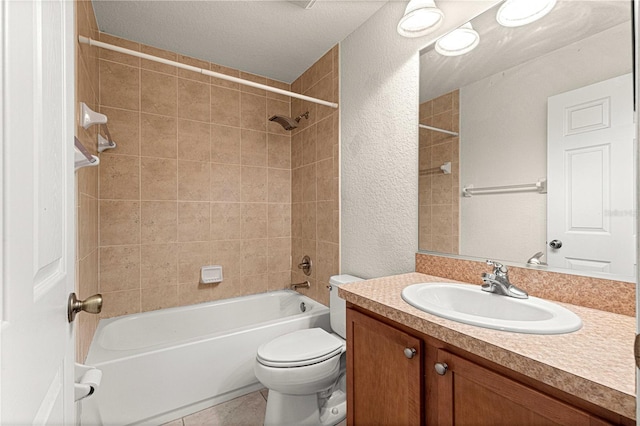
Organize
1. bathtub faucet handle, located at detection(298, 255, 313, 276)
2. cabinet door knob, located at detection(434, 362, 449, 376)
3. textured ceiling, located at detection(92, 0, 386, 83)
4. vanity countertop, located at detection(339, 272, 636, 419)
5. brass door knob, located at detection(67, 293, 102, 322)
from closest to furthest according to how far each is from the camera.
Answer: vanity countertop, located at detection(339, 272, 636, 419) → brass door knob, located at detection(67, 293, 102, 322) → cabinet door knob, located at detection(434, 362, 449, 376) → textured ceiling, located at detection(92, 0, 386, 83) → bathtub faucet handle, located at detection(298, 255, 313, 276)

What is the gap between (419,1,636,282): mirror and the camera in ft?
3.00

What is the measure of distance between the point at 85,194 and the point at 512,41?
2.07m

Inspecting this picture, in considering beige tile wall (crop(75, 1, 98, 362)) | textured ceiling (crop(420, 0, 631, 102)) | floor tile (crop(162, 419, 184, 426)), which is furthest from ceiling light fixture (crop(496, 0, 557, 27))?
floor tile (crop(162, 419, 184, 426))

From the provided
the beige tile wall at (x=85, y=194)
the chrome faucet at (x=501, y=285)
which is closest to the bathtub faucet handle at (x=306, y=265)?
the beige tile wall at (x=85, y=194)

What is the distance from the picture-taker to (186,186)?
7.42 feet

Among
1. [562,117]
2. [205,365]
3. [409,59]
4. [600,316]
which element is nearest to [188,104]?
[409,59]

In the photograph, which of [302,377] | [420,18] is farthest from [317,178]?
[302,377]

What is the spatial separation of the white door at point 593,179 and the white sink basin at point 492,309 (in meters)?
0.22

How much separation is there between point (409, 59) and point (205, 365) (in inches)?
81.5

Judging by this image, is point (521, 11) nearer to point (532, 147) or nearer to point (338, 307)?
point (532, 147)

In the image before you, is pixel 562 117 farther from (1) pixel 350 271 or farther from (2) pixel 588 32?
(1) pixel 350 271

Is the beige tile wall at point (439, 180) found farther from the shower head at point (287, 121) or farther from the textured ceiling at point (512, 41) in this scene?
the shower head at point (287, 121)

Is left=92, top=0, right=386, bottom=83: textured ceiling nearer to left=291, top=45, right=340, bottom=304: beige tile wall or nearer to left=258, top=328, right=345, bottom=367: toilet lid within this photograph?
left=291, top=45, right=340, bottom=304: beige tile wall

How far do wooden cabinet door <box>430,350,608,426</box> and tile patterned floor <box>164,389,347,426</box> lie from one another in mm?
1083
